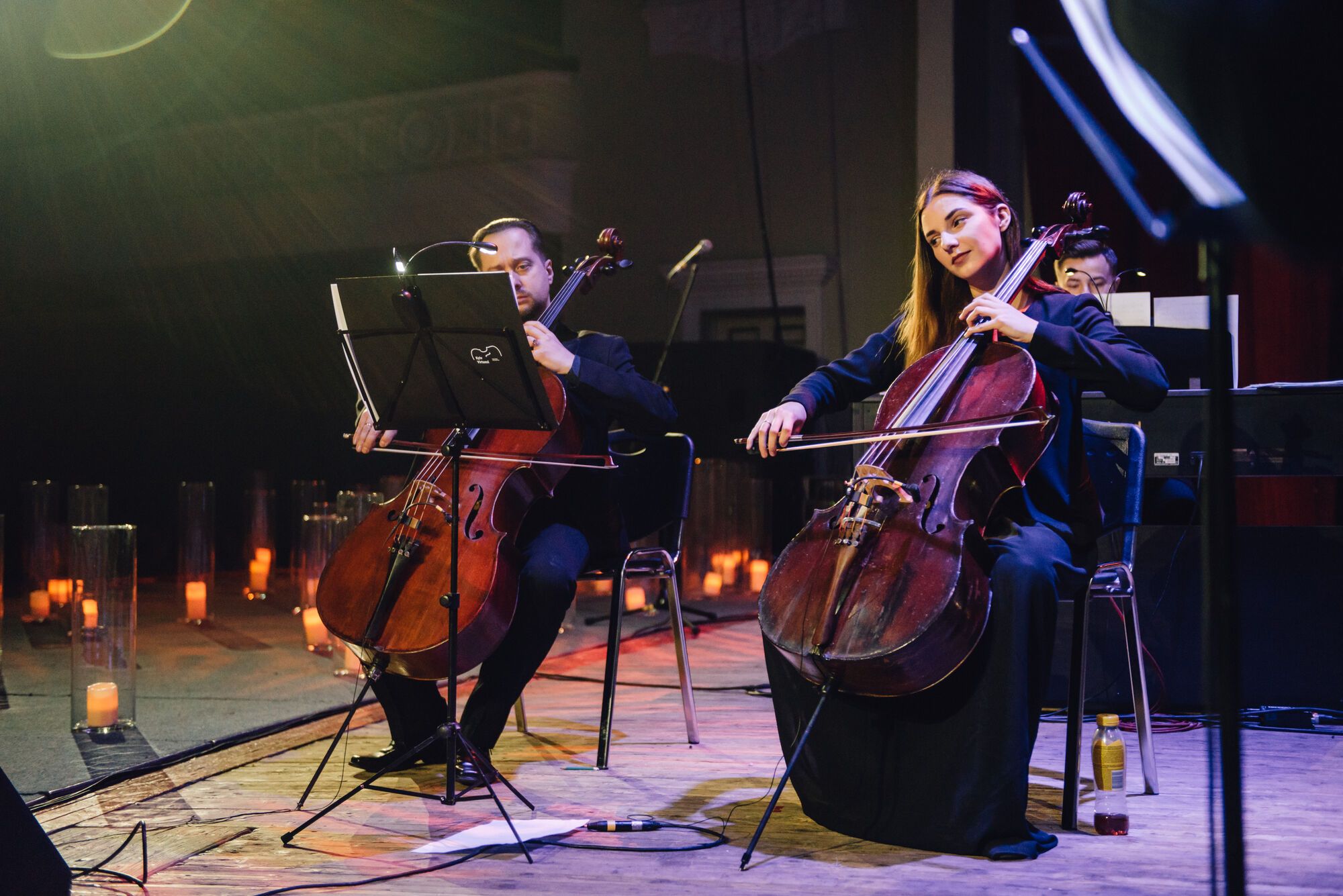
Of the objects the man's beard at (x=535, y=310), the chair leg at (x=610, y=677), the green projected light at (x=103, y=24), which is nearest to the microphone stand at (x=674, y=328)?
the man's beard at (x=535, y=310)

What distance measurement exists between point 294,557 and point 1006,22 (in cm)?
454

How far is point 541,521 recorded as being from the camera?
7.92 ft

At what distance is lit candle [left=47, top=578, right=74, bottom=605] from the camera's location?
445cm

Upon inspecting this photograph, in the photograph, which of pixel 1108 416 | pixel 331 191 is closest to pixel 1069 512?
pixel 1108 416

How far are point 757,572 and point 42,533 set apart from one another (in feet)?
10.2

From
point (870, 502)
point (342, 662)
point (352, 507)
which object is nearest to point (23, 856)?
point (870, 502)

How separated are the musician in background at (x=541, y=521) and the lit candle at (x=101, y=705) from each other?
2.19 feet

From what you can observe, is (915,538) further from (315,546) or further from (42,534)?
(42,534)

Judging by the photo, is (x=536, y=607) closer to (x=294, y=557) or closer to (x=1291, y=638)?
(x=1291, y=638)

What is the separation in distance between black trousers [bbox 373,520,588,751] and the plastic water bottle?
99cm

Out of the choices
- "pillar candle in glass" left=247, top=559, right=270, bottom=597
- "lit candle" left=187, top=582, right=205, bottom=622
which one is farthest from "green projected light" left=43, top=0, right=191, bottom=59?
"lit candle" left=187, top=582, right=205, bottom=622

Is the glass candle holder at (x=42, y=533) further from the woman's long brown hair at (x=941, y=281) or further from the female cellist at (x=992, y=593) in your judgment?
the woman's long brown hair at (x=941, y=281)

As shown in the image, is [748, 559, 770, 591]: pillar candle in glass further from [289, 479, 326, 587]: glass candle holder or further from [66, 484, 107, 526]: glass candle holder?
[66, 484, 107, 526]: glass candle holder

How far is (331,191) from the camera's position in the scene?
769cm
